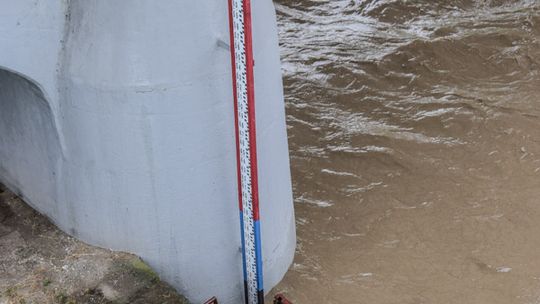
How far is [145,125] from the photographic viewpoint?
3412mm

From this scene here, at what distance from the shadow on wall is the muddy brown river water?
5.35 ft

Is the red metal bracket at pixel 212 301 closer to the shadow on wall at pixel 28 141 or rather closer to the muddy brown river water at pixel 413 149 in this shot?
the muddy brown river water at pixel 413 149

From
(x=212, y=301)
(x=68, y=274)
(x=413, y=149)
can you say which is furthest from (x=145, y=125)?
(x=413, y=149)

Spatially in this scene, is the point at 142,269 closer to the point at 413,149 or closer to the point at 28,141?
the point at 28,141

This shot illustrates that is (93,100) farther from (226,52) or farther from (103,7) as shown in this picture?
(226,52)

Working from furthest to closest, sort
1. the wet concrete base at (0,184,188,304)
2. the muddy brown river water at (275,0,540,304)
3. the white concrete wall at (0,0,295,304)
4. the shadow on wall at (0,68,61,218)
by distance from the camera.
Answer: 1. the muddy brown river water at (275,0,540,304)
2. the shadow on wall at (0,68,61,218)
3. the wet concrete base at (0,184,188,304)
4. the white concrete wall at (0,0,295,304)

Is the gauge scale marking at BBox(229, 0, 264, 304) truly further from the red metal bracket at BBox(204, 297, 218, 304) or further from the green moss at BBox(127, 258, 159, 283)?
the green moss at BBox(127, 258, 159, 283)

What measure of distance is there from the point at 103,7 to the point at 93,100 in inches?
18.9

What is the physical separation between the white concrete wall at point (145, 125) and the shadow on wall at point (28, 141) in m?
0.01

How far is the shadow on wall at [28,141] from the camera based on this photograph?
3.66 metres

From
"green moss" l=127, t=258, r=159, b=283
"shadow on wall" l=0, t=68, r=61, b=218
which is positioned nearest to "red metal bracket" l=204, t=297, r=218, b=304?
"green moss" l=127, t=258, r=159, b=283

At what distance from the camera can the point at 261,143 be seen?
3695mm

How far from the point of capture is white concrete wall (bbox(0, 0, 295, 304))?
10.9 ft

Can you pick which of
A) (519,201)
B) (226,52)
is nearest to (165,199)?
(226,52)
